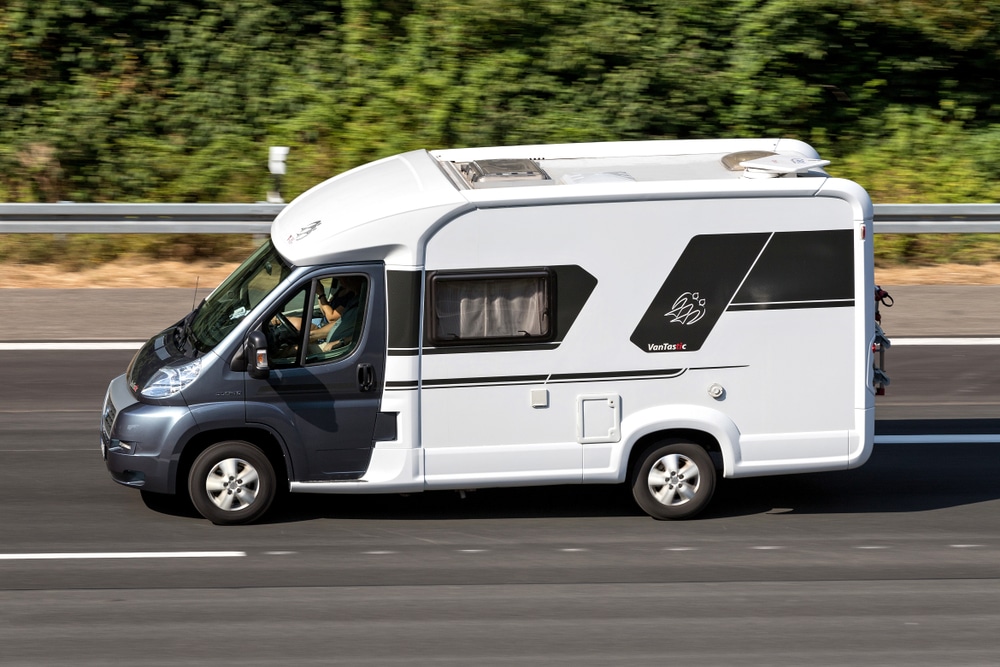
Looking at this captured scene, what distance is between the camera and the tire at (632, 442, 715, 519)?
8.59 metres

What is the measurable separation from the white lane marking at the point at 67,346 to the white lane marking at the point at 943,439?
7138 mm

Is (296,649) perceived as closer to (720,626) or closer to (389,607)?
(389,607)

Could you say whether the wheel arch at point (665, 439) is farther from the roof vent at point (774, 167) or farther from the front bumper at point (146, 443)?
the front bumper at point (146, 443)

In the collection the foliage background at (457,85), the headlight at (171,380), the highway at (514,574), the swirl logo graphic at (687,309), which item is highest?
the foliage background at (457,85)

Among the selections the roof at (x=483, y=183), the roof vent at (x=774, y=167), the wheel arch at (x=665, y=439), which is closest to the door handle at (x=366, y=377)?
the roof at (x=483, y=183)

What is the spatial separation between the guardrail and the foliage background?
1932 mm

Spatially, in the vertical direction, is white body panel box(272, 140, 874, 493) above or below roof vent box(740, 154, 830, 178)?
below

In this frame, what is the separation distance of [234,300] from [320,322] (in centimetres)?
75

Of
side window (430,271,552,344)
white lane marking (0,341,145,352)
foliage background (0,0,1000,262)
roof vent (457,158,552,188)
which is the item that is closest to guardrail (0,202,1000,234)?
foliage background (0,0,1000,262)

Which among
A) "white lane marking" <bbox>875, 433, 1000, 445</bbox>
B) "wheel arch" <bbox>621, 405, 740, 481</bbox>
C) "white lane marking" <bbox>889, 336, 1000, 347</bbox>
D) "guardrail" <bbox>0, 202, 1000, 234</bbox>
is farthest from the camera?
"guardrail" <bbox>0, 202, 1000, 234</bbox>

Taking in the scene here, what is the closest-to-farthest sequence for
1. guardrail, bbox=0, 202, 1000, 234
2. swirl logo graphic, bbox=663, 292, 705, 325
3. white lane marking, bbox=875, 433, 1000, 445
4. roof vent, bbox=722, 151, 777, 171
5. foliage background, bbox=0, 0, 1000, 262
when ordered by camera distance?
swirl logo graphic, bbox=663, 292, 705, 325
roof vent, bbox=722, 151, 777, 171
white lane marking, bbox=875, 433, 1000, 445
guardrail, bbox=0, 202, 1000, 234
foliage background, bbox=0, 0, 1000, 262

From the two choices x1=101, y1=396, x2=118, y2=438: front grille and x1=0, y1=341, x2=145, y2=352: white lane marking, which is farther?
x1=0, y1=341, x2=145, y2=352: white lane marking

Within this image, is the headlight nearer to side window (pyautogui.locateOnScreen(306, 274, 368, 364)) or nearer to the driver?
the driver

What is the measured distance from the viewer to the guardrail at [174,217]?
1473 cm
